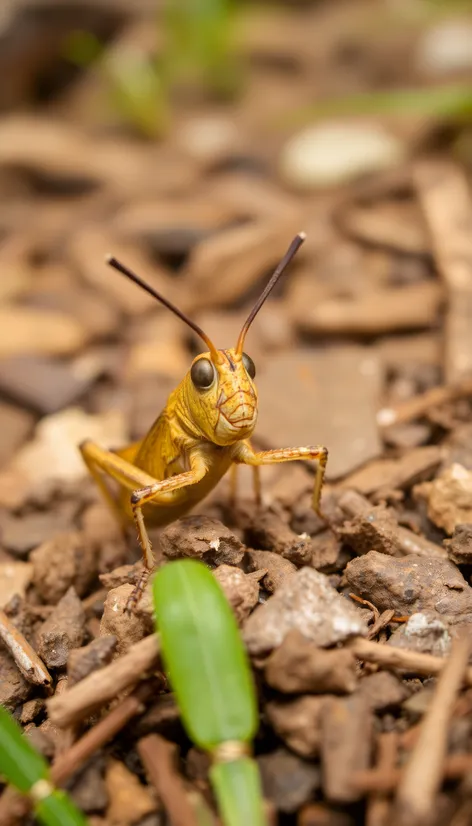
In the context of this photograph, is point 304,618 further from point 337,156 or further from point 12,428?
point 337,156

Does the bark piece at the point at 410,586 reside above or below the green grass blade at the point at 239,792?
below

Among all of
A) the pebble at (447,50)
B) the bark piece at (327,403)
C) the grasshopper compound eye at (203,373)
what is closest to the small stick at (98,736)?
the grasshopper compound eye at (203,373)

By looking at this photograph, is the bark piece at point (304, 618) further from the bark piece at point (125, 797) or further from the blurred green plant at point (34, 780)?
the blurred green plant at point (34, 780)

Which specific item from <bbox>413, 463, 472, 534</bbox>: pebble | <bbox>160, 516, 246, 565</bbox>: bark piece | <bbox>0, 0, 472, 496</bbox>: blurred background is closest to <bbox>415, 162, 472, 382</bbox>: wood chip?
<bbox>0, 0, 472, 496</bbox>: blurred background

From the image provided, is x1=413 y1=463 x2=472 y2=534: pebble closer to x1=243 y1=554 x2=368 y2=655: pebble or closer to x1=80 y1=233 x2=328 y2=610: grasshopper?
x1=80 y1=233 x2=328 y2=610: grasshopper

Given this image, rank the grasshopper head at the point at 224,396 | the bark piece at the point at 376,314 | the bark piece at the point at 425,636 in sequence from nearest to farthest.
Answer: the bark piece at the point at 425,636
the grasshopper head at the point at 224,396
the bark piece at the point at 376,314

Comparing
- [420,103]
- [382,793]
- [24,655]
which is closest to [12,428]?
[24,655]
